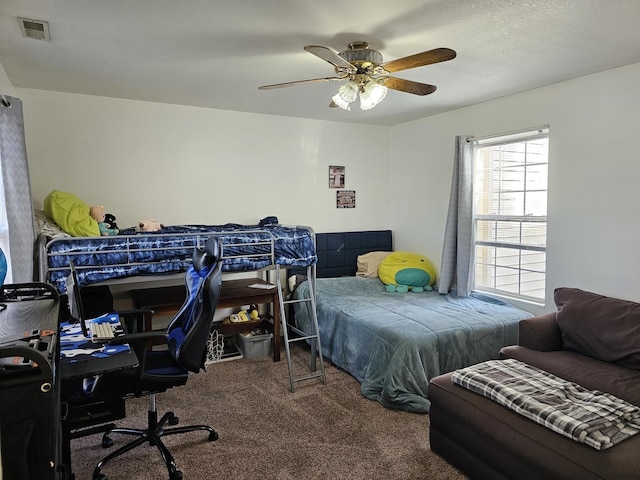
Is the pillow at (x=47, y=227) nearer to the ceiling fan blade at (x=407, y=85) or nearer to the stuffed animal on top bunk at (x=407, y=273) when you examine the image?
the ceiling fan blade at (x=407, y=85)

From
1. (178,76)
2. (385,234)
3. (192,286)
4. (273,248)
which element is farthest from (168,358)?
(385,234)

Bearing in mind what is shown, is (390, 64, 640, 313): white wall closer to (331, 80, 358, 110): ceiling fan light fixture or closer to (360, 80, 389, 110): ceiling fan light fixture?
(360, 80, 389, 110): ceiling fan light fixture

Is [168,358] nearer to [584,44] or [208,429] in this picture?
[208,429]

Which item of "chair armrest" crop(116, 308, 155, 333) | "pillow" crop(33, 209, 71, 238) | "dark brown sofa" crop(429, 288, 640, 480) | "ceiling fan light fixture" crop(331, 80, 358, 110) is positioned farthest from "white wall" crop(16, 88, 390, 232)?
"dark brown sofa" crop(429, 288, 640, 480)

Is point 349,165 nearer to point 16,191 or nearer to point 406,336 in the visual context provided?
point 406,336

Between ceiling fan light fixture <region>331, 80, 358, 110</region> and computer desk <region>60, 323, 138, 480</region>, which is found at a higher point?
ceiling fan light fixture <region>331, 80, 358, 110</region>

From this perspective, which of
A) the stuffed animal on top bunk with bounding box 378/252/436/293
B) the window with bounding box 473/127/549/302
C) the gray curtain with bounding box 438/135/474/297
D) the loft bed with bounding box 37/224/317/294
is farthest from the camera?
the stuffed animal on top bunk with bounding box 378/252/436/293

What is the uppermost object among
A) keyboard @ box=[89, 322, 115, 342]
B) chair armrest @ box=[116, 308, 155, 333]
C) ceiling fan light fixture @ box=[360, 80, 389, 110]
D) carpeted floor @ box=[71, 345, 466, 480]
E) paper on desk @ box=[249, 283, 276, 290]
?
ceiling fan light fixture @ box=[360, 80, 389, 110]

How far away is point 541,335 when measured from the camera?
292cm

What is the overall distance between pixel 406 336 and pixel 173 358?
1.64 m

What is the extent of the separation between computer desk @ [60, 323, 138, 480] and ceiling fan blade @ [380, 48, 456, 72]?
1.98m

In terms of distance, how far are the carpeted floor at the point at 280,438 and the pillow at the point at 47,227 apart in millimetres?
1351

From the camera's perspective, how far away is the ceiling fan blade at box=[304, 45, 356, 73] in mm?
2084

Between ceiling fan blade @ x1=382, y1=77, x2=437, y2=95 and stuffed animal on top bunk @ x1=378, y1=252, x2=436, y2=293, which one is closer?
ceiling fan blade @ x1=382, y1=77, x2=437, y2=95
